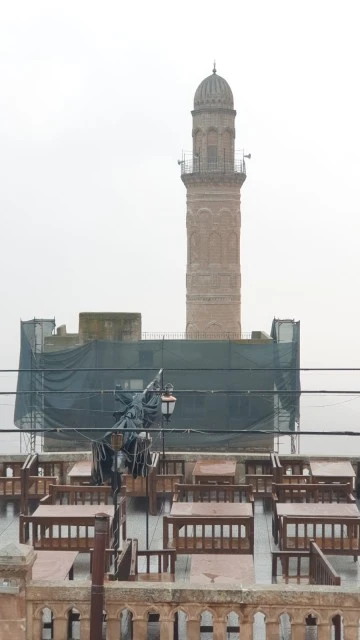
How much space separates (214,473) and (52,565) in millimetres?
5910

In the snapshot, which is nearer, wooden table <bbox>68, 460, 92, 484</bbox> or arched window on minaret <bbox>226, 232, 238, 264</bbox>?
wooden table <bbox>68, 460, 92, 484</bbox>

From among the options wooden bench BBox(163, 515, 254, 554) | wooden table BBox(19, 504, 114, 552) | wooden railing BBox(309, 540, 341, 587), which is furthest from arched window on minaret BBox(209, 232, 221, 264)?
wooden railing BBox(309, 540, 341, 587)

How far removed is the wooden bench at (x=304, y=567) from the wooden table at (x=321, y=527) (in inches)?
11.5

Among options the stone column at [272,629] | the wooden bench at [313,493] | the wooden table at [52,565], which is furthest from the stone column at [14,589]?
the wooden bench at [313,493]

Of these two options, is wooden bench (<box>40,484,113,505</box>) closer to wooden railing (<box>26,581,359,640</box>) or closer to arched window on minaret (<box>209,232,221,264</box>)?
wooden railing (<box>26,581,359,640</box>)

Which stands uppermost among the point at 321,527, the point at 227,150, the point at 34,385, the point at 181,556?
the point at 227,150

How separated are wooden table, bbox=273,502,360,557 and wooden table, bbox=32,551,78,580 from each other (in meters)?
2.96

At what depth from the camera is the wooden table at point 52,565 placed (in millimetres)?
10102

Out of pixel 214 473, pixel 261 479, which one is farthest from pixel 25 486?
pixel 261 479

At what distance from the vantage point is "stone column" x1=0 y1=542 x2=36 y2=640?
8.81m

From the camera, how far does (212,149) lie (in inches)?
2891

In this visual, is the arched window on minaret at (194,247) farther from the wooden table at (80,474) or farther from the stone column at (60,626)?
the stone column at (60,626)

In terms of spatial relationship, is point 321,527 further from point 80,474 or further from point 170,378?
point 170,378

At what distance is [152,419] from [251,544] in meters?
6.50
